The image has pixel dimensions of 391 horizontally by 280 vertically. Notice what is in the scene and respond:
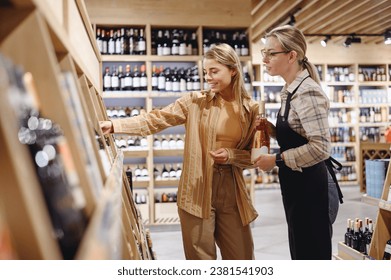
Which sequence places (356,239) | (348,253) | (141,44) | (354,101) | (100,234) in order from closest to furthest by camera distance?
(100,234) → (348,253) → (356,239) → (141,44) → (354,101)

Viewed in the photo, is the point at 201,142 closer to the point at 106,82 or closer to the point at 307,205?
the point at 307,205

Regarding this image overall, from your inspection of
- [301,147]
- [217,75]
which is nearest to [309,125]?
[301,147]

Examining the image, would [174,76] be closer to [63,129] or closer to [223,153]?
[223,153]

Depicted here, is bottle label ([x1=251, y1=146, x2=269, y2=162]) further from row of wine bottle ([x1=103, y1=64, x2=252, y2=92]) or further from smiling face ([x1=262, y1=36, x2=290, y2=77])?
row of wine bottle ([x1=103, y1=64, x2=252, y2=92])

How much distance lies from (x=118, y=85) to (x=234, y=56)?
3.27 m

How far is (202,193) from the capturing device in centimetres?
209

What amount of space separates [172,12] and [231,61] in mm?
3377

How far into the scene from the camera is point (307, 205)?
1807mm

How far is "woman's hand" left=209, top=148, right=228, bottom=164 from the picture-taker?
203cm

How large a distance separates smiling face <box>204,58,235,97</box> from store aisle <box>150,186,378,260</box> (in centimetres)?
220

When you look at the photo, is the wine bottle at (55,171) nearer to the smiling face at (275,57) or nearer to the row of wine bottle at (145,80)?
the smiling face at (275,57)

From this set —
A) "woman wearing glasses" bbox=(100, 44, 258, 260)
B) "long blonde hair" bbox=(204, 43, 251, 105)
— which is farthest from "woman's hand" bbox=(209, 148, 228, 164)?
"long blonde hair" bbox=(204, 43, 251, 105)
